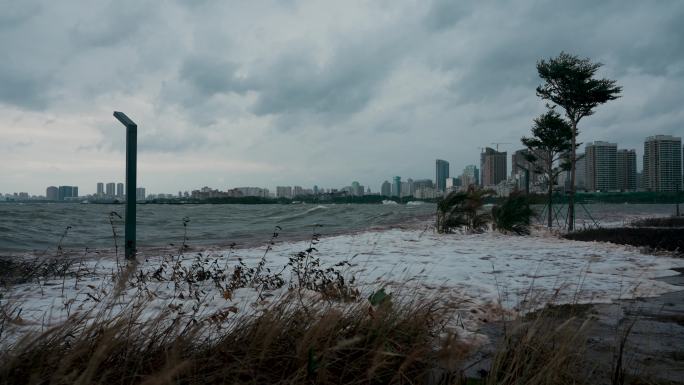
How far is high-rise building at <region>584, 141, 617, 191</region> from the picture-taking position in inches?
2144

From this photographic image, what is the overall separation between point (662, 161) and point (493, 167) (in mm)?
28747

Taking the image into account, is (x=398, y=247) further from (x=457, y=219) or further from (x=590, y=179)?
(x=590, y=179)

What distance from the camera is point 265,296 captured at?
4.41 metres

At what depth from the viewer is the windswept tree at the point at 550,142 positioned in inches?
663

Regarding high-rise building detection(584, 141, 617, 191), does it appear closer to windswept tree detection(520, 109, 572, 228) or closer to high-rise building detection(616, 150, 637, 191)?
high-rise building detection(616, 150, 637, 191)

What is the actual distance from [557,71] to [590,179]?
1715 inches

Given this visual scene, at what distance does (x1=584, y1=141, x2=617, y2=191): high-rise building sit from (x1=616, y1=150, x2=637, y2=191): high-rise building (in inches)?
24.5

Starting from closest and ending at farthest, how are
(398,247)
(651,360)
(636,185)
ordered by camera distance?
(651,360) < (398,247) < (636,185)

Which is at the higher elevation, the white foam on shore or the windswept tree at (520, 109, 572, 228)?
the windswept tree at (520, 109, 572, 228)

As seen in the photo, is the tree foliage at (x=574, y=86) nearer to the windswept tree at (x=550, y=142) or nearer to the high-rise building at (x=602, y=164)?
the windswept tree at (x=550, y=142)

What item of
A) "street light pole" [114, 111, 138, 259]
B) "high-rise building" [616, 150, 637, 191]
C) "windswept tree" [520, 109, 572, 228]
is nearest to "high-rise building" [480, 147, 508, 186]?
"windswept tree" [520, 109, 572, 228]

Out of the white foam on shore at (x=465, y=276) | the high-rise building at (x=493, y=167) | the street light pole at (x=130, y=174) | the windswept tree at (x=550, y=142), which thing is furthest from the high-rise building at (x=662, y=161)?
the street light pole at (x=130, y=174)

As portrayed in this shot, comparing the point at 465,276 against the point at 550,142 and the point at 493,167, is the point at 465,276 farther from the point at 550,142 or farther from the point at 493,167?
the point at 493,167

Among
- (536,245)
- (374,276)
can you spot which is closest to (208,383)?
(374,276)
